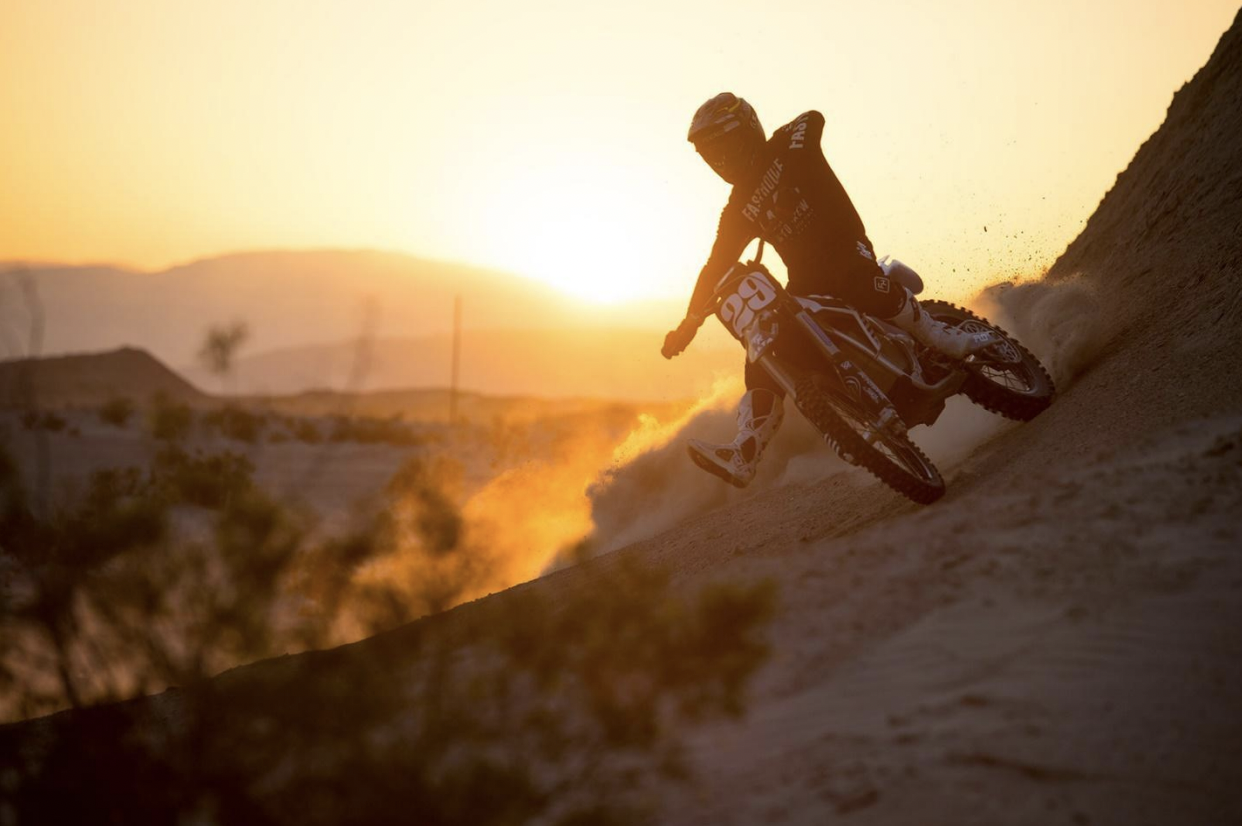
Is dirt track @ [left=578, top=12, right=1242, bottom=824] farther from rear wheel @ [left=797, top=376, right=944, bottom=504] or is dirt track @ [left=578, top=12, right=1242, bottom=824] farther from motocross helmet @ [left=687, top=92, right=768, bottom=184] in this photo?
motocross helmet @ [left=687, top=92, right=768, bottom=184]

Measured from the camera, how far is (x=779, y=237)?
301 inches

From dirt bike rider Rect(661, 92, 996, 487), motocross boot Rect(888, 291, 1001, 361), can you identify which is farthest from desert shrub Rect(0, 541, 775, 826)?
motocross boot Rect(888, 291, 1001, 361)

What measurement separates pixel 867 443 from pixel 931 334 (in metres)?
1.28

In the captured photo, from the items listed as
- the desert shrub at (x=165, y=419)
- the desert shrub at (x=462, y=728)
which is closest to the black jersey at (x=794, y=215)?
the desert shrub at (x=165, y=419)

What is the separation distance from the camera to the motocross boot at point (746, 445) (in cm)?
773

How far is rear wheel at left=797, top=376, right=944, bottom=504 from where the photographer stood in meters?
7.00

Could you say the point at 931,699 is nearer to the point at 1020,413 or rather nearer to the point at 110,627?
the point at 110,627

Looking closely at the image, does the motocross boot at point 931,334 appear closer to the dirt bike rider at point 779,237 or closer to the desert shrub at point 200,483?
the dirt bike rider at point 779,237

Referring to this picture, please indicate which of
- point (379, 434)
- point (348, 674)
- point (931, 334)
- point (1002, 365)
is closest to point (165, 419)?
point (348, 674)

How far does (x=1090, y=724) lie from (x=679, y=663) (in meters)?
1.36

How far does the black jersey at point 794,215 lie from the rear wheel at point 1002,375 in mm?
919

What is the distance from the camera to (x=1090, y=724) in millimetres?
4031

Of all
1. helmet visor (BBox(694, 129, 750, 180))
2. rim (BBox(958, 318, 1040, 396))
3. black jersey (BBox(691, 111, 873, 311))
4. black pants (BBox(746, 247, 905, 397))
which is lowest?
rim (BBox(958, 318, 1040, 396))

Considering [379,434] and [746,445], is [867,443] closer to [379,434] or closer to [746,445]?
[746,445]
